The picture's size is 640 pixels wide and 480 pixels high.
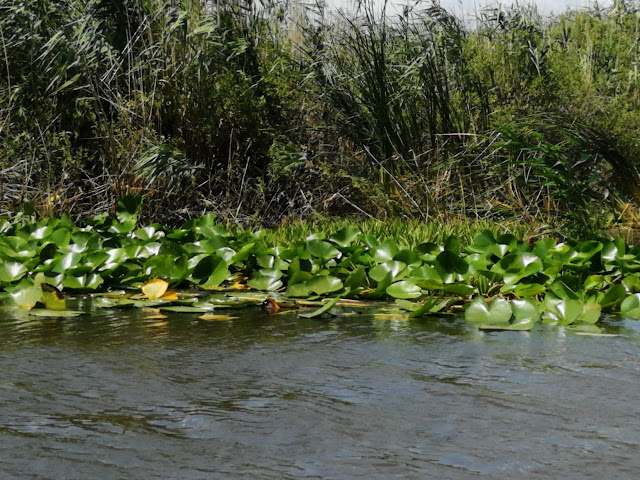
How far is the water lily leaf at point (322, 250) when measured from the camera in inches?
135

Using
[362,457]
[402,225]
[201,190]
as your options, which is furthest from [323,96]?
[362,457]

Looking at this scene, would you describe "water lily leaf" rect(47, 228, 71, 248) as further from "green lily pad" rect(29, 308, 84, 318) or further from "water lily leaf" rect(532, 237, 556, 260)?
"water lily leaf" rect(532, 237, 556, 260)

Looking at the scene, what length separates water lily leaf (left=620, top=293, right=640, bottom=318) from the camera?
278 cm

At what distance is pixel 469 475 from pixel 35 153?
15.4ft

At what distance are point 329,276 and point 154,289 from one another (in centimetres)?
68

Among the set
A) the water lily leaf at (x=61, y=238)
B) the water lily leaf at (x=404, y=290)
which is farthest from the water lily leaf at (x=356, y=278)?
the water lily leaf at (x=61, y=238)

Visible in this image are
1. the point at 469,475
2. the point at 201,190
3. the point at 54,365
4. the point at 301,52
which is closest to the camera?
the point at 469,475

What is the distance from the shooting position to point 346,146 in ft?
19.7

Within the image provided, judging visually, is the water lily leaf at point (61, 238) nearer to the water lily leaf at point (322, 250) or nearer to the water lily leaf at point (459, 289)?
the water lily leaf at point (322, 250)

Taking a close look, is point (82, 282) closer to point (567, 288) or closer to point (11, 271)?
point (11, 271)

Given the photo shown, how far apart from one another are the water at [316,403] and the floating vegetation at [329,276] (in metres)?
0.30

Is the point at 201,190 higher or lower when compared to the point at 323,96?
lower

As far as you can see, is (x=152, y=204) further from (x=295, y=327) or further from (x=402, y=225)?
(x=295, y=327)

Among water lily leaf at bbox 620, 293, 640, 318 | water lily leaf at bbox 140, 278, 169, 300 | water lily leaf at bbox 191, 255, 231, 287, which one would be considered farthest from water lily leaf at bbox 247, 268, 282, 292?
water lily leaf at bbox 620, 293, 640, 318
